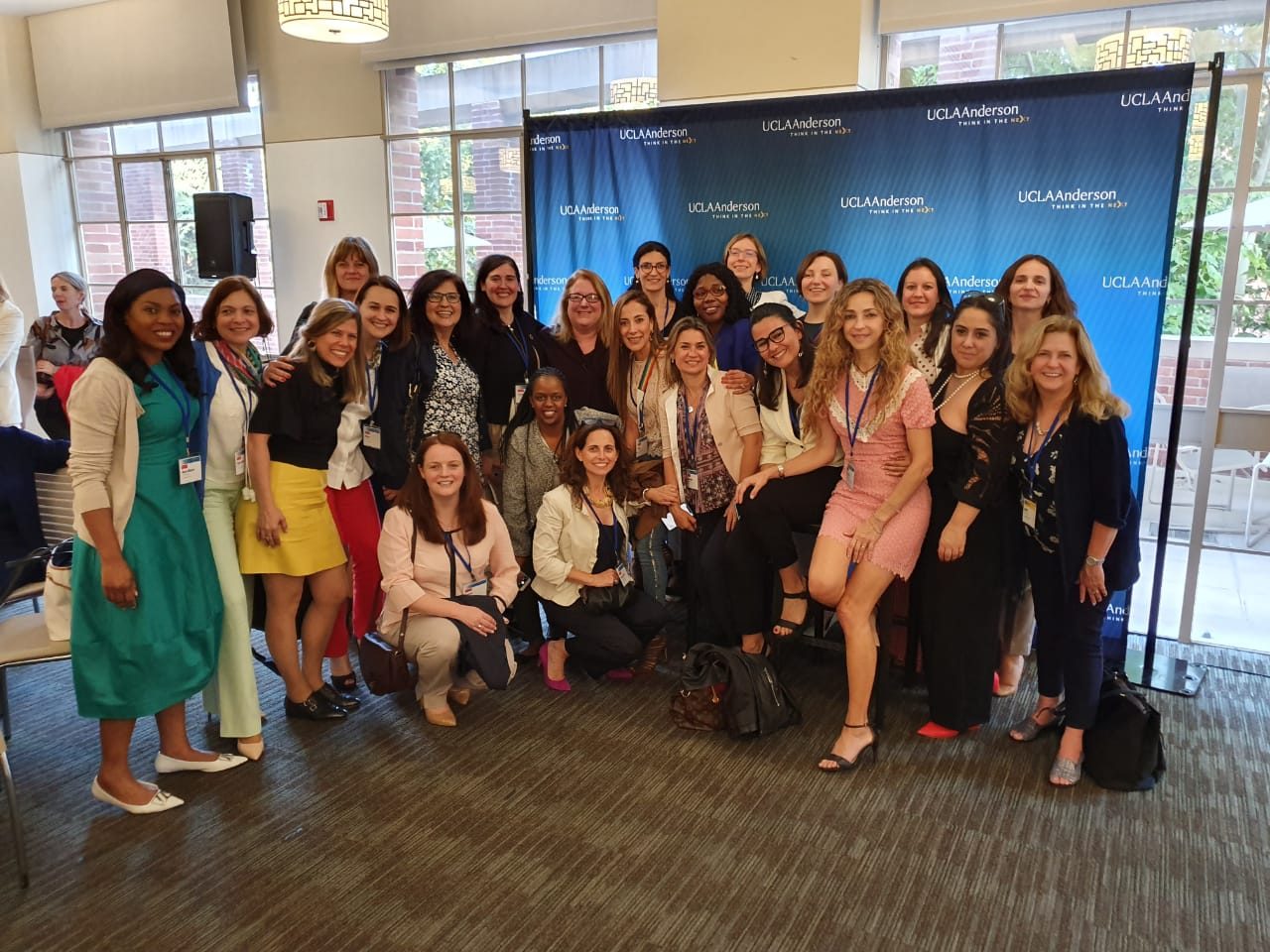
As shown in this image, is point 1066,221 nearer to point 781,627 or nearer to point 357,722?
point 781,627

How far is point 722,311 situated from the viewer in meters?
3.77

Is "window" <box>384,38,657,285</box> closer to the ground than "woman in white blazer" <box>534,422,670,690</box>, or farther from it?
farther from it

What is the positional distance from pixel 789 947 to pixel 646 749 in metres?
1.01

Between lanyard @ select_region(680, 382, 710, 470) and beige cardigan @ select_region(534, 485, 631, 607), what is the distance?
45cm

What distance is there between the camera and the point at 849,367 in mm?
3002

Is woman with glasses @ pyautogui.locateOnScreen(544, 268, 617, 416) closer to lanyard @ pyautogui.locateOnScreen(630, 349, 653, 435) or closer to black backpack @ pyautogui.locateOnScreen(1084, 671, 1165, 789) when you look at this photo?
lanyard @ pyautogui.locateOnScreen(630, 349, 653, 435)

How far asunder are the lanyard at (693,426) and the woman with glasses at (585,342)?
341 mm

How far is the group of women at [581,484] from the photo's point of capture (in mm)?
2629

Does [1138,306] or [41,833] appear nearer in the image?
[41,833]

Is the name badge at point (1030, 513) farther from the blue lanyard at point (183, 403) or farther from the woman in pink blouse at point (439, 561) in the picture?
the blue lanyard at point (183, 403)

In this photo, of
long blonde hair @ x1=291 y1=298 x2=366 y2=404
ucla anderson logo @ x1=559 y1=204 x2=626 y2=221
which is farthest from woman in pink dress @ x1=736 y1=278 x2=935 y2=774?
ucla anderson logo @ x1=559 y1=204 x2=626 y2=221

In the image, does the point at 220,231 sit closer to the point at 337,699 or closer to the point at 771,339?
the point at 337,699

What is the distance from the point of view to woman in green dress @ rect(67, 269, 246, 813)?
7.95 feet

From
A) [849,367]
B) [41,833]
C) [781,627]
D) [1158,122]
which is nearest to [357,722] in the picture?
[41,833]
